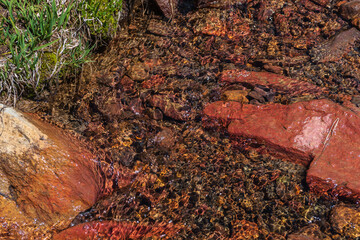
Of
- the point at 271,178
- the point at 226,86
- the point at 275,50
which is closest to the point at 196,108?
the point at 226,86

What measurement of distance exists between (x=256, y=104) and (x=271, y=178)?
0.75 meters

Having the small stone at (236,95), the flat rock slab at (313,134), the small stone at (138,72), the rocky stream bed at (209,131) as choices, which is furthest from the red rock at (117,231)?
the small stone at (138,72)

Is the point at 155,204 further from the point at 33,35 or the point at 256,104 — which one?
the point at 33,35

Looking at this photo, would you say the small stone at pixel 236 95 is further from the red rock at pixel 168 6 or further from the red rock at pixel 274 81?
the red rock at pixel 168 6

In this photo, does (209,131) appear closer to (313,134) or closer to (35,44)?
(313,134)

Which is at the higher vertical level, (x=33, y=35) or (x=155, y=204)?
(x=33, y=35)

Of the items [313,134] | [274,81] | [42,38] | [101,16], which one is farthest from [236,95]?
[42,38]

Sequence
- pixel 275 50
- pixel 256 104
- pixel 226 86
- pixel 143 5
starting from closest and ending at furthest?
pixel 256 104, pixel 226 86, pixel 275 50, pixel 143 5

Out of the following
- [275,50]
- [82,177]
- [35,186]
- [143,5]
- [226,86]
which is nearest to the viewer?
[35,186]

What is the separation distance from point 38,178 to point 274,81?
2.43 meters

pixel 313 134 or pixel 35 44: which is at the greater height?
pixel 35 44

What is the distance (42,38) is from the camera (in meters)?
2.83

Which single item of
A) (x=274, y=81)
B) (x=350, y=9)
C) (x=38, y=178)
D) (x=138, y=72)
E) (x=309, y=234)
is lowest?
(x=309, y=234)

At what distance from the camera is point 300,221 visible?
2471 mm
